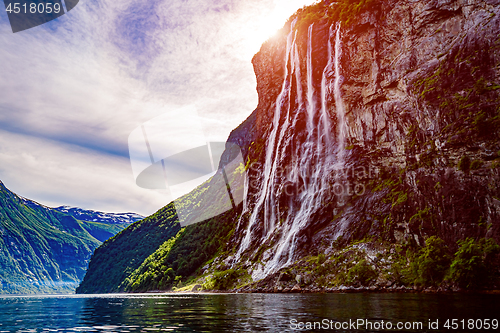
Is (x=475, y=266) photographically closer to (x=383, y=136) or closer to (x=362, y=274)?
(x=362, y=274)

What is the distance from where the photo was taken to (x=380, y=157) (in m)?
73.6

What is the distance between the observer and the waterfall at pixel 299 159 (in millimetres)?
79062

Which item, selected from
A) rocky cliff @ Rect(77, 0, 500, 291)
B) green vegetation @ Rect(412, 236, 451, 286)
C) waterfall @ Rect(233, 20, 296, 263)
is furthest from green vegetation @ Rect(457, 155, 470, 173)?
waterfall @ Rect(233, 20, 296, 263)

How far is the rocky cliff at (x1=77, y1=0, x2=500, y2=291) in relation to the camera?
5469cm

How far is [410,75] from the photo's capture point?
71.4m

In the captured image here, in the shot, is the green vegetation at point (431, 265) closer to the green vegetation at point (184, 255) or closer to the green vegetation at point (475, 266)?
the green vegetation at point (475, 266)

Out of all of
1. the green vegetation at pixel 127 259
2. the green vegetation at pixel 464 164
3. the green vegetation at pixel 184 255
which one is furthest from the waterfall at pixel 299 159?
the green vegetation at pixel 127 259

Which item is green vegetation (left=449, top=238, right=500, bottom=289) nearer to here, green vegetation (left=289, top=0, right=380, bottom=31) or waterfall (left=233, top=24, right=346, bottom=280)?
waterfall (left=233, top=24, right=346, bottom=280)

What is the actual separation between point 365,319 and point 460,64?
60976 mm

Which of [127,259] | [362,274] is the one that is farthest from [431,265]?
[127,259]

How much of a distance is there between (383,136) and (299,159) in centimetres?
2329

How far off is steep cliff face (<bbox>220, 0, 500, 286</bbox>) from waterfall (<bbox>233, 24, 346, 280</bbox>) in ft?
1.10

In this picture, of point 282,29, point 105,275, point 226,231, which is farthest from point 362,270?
point 105,275

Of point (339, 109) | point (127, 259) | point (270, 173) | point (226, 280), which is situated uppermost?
point (339, 109)
